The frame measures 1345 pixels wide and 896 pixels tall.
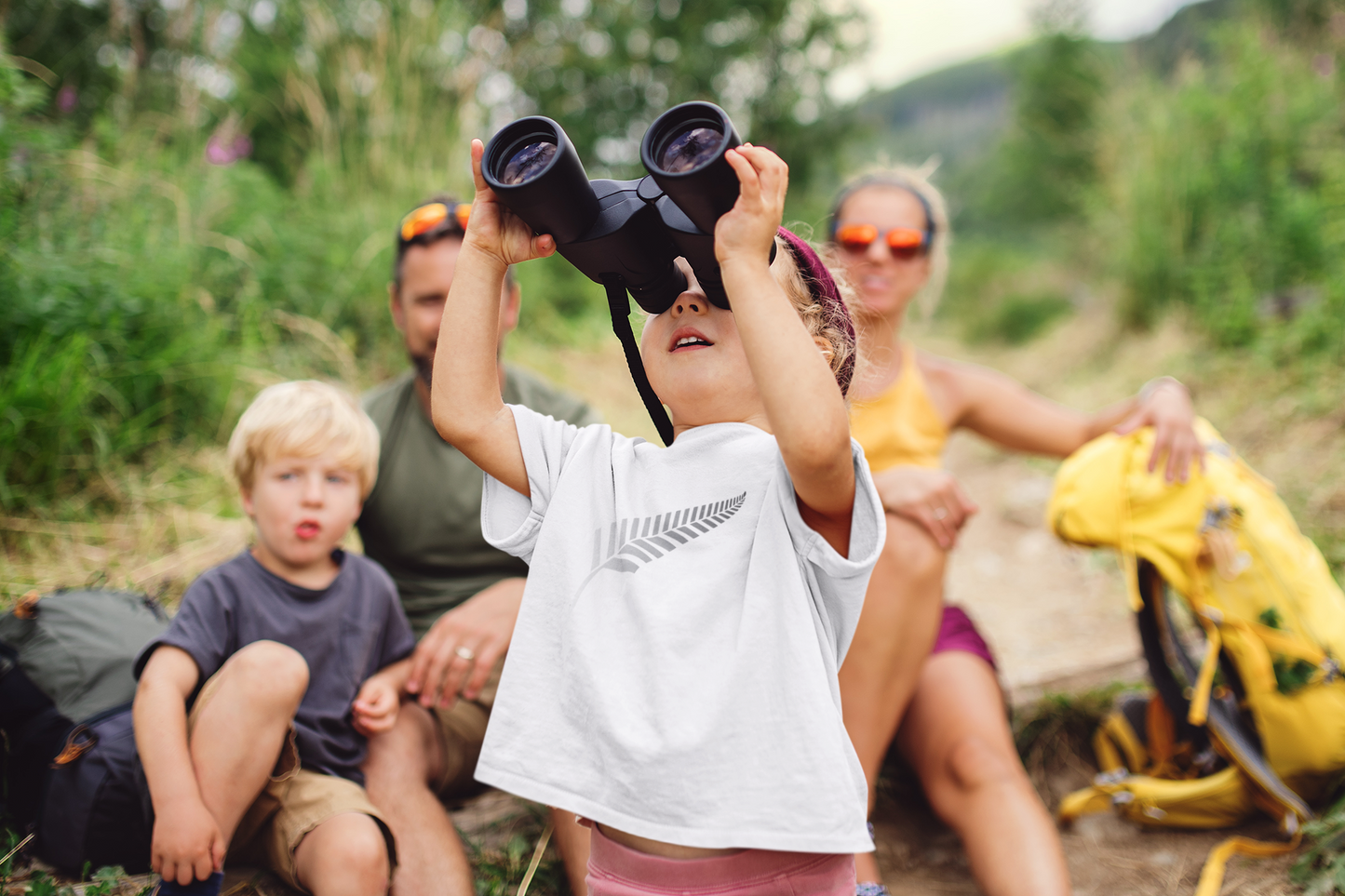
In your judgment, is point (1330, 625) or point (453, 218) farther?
point (453, 218)

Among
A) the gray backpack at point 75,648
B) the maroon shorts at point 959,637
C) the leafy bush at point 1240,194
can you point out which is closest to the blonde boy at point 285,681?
the gray backpack at point 75,648

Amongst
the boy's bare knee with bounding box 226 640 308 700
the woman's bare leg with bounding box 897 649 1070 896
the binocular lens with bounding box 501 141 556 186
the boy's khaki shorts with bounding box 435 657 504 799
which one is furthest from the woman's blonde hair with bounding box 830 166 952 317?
the boy's bare knee with bounding box 226 640 308 700

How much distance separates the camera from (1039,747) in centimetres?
224

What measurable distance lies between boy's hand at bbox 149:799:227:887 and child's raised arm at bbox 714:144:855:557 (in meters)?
1.04

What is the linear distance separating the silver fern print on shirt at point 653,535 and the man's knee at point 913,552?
2.34ft

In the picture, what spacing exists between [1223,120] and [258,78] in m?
6.63

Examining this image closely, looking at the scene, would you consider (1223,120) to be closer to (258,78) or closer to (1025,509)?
(1025,509)

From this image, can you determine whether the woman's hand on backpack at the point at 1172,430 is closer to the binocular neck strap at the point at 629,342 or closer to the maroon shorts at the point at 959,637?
the maroon shorts at the point at 959,637

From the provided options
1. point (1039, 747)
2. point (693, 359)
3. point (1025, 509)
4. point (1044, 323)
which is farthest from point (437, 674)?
point (1044, 323)

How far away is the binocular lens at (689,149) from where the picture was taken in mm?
916

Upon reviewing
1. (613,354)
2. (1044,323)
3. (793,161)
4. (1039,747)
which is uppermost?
→ (793,161)

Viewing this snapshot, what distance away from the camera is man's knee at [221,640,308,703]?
1299mm

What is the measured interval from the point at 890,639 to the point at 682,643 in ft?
2.53

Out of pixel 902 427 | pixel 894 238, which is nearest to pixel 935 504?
pixel 902 427
